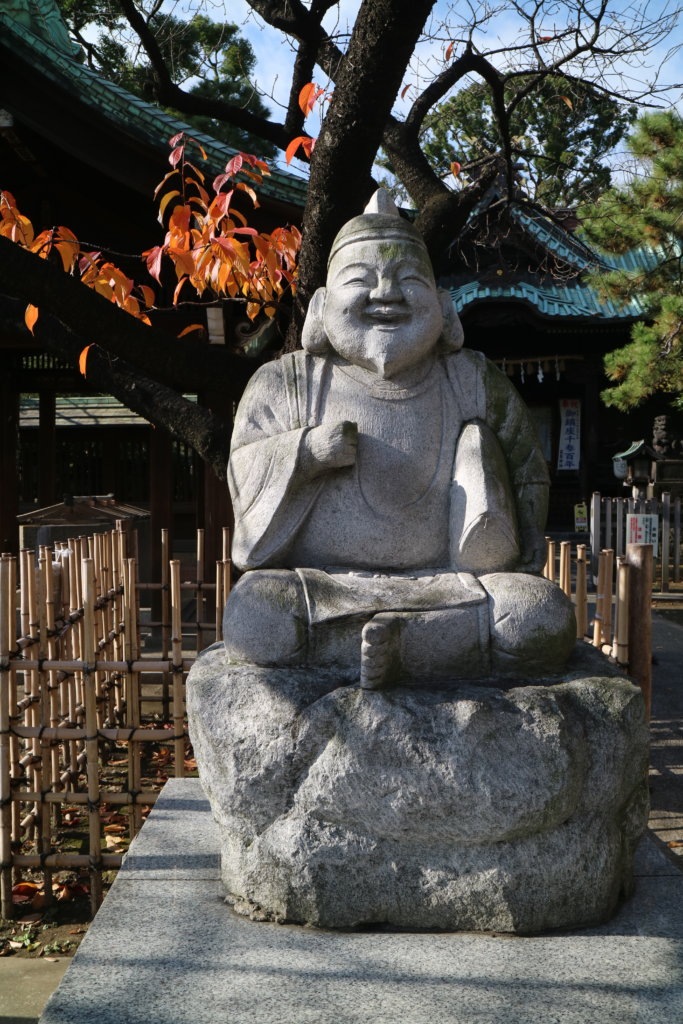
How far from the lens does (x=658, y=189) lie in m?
8.98

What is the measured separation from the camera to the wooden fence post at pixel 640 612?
3.85 m

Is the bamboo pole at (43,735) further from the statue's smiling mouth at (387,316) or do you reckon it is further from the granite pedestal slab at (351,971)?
the statue's smiling mouth at (387,316)

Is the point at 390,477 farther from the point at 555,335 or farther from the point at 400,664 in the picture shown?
the point at 555,335

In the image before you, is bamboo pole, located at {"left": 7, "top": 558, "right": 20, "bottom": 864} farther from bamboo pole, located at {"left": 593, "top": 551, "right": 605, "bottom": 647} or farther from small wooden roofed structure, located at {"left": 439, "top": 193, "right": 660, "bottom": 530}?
small wooden roofed structure, located at {"left": 439, "top": 193, "right": 660, "bottom": 530}

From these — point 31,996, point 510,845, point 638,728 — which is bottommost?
point 31,996

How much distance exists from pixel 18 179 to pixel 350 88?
15.6 feet

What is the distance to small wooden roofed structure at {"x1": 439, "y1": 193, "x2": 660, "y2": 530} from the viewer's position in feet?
40.7

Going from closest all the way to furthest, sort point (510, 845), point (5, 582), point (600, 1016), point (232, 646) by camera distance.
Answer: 1. point (600, 1016)
2. point (510, 845)
3. point (232, 646)
4. point (5, 582)

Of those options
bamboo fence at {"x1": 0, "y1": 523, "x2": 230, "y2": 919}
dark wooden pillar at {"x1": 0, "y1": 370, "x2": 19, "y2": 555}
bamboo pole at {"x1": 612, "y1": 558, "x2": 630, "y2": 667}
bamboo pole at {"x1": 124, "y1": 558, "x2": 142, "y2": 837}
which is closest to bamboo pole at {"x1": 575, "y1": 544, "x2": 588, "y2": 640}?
bamboo pole at {"x1": 612, "y1": 558, "x2": 630, "y2": 667}

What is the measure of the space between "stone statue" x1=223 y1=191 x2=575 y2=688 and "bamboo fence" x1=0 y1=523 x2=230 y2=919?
96 centimetres

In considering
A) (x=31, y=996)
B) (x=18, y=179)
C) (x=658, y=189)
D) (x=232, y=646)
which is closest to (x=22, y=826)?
(x=31, y=996)

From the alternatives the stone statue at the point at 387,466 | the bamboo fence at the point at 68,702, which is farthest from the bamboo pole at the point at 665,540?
the stone statue at the point at 387,466

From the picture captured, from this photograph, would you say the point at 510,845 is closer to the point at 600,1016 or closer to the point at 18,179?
the point at 600,1016

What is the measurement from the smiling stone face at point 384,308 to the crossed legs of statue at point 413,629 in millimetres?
874
